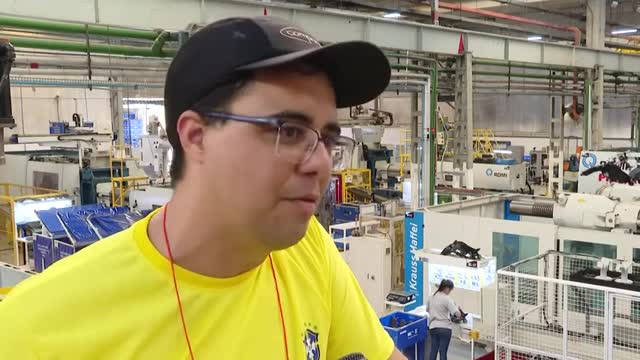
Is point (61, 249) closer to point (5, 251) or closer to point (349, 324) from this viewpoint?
point (5, 251)

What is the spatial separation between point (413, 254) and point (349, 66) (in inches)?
262

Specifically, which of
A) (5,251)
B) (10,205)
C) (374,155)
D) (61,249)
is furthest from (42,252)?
(374,155)

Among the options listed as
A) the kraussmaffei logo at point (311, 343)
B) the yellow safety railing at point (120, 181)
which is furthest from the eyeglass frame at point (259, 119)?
the yellow safety railing at point (120, 181)

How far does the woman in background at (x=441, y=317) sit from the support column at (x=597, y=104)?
8.59 meters

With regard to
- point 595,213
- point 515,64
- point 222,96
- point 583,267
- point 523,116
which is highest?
point 515,64

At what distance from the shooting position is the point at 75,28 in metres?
5.81

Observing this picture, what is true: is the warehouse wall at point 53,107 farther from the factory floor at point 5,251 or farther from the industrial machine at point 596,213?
the industrial machine at point 596,213

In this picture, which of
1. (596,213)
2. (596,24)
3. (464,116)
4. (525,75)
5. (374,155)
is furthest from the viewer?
(374,155)

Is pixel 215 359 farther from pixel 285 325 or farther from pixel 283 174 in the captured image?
pixel 283 174

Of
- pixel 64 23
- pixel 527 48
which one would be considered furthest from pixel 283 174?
pixel 527 48

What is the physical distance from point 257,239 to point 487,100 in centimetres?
2410

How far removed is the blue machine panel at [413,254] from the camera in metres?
7.58

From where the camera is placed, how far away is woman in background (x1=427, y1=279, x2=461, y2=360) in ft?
A: 20.6

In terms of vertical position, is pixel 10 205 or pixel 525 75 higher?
pixel 525 75
